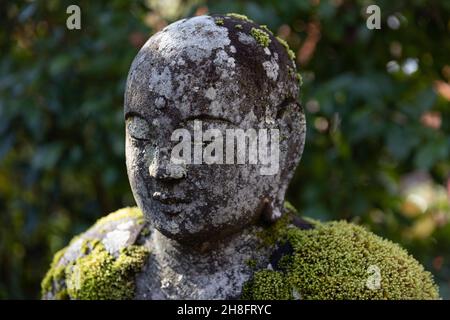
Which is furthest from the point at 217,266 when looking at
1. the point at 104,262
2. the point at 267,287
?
the point at 104,262

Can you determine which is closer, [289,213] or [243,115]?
[243,115]

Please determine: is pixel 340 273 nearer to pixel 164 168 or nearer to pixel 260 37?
A: pixel 164 168

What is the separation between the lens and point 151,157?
184cm

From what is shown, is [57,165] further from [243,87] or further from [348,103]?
[243,87]

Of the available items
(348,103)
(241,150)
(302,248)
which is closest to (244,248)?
(302,248)

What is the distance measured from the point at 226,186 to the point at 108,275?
0.52 m

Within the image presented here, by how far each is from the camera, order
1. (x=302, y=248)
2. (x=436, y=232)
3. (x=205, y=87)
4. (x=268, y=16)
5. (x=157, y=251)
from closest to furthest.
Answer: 1. (x=205, y=87)
2. (x=302, y=248)
3. (x=157, y=251)
4. (x=268, y=16)
5. (x=436, y=232)

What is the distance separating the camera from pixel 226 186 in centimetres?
181

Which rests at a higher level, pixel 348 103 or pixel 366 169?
pixel 348 103

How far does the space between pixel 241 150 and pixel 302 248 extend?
0.36 metres

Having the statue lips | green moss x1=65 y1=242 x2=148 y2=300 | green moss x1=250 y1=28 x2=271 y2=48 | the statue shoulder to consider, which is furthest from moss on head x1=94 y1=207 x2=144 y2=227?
green moss x1=250 y1=28 x2=271 y2=48

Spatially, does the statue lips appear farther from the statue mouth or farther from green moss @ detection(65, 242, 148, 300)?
green moss @ detection(65, 242, 148, 300)

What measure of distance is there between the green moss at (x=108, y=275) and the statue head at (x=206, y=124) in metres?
0.22

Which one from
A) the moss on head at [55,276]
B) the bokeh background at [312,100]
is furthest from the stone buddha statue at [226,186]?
the bokeh background at [312,100]
